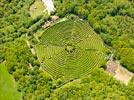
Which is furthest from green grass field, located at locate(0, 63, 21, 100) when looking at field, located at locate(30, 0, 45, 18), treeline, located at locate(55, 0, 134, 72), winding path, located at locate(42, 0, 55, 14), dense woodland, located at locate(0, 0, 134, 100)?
treeline, located at locate(55, 0, 134, 72)

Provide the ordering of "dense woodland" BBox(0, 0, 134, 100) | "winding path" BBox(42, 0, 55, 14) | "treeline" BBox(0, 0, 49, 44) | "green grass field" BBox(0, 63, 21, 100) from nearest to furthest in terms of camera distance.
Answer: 1. "dense woodland" BBox(0, 0, 134, 100)
2. "green grass field" BBox(0, 63, 21, 100)
3. "treeline" BBox(0, 0, 49, 44)
4. "winding path" BBox(42, 0, 55, 14)

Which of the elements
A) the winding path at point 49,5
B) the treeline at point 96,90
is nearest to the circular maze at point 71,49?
the treeline at point 96,90

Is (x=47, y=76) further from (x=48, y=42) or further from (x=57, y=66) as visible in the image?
(x=48, y=42)

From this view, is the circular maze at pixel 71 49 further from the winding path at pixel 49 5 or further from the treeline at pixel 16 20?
the winding path at pixel 49 5

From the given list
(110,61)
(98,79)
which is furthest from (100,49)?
(98,79)

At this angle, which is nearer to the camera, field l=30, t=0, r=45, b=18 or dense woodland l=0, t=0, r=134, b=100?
dense woodland l=0, t=0, r=134, b=100

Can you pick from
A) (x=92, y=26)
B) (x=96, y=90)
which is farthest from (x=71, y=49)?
(x=96, y=90)

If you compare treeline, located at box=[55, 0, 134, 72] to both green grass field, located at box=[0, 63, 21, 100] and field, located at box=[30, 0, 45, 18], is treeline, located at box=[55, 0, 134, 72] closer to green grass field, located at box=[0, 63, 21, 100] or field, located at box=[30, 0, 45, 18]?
field, located at box=[30, 0, 45, 18]
